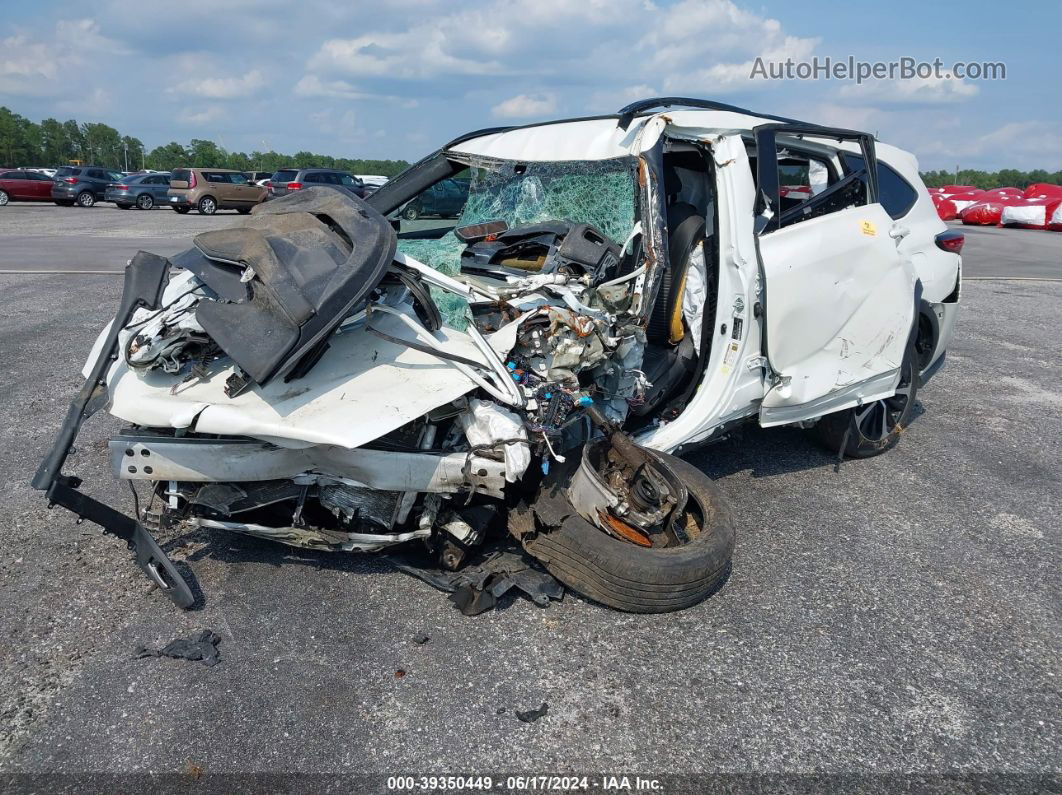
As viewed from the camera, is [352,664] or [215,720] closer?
[215,720]

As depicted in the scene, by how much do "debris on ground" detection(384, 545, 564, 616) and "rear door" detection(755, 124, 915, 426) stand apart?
5.02 feet

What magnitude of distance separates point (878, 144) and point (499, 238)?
283cm

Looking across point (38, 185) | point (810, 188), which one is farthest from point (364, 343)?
point (38, 185)

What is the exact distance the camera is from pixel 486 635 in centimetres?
299

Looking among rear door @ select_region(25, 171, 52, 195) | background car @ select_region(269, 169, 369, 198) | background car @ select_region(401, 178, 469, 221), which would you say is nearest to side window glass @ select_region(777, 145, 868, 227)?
background car @ select_region(401, 178, 469, 221)

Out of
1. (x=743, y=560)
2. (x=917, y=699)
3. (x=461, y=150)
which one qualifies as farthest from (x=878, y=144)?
(x=917, y=699)

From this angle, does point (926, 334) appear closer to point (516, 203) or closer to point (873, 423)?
point (873, 423)

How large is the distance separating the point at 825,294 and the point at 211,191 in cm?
2571

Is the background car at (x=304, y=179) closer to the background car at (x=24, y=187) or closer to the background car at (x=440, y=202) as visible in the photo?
the background car at (x=24, y=187)

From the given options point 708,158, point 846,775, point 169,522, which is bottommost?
point 846,775

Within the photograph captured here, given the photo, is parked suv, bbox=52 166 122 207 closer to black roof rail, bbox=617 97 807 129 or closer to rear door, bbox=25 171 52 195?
rear door, bbox=25 171 52 195

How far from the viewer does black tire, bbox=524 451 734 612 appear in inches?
120

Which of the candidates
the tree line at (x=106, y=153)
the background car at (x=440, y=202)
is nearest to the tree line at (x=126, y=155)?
the tree line at (x=106, y=153)

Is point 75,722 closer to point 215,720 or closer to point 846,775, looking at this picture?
point 215,720
